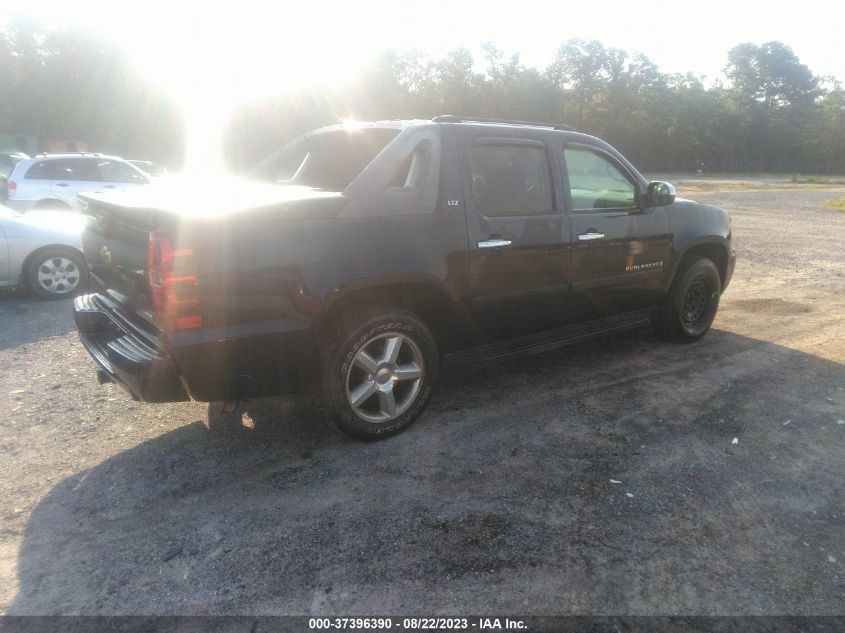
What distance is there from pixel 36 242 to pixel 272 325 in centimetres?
539

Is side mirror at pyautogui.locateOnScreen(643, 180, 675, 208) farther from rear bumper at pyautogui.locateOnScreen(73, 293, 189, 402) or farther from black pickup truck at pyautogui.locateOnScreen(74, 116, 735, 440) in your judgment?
rear bumper at pyautogui.locateOnScreen(73, 293, 189, 402)

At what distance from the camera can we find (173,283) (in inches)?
115

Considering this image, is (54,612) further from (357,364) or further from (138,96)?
(138,96)

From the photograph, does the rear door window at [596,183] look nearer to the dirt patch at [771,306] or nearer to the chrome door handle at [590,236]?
the chrome door handle at [590,236]

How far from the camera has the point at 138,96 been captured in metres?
39.3

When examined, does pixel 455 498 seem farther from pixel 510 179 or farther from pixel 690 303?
pixel 690 303

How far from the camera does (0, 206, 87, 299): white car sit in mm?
6965

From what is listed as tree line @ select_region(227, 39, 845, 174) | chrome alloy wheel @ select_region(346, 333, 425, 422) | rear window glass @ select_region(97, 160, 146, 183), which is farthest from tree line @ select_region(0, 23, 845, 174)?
chrome alloy wheel @ select_region(346, 333, 425, 422)

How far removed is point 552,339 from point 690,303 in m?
1.86

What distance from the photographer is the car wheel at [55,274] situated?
706 cm

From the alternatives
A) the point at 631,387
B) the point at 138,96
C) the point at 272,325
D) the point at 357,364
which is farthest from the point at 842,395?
the point at 138,96

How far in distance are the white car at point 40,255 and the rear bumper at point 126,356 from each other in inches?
148

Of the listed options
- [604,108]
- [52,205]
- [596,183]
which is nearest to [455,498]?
[596,183]

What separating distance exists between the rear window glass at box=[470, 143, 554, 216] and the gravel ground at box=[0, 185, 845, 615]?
1.37 metres
